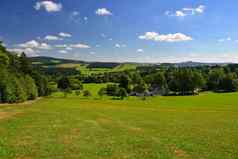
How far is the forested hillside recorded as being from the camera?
6812cm

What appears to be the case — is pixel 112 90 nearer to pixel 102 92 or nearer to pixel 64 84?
pixel 102 92

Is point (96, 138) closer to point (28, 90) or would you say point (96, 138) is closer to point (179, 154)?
point (179, 154)

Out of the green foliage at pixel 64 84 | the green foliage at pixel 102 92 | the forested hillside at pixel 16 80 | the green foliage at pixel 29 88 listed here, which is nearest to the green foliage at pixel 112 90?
the green foliage at pixel 102 92

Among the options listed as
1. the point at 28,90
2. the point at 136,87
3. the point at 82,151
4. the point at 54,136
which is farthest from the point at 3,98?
the point at 136,87

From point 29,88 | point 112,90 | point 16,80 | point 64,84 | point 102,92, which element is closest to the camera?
point 16,80

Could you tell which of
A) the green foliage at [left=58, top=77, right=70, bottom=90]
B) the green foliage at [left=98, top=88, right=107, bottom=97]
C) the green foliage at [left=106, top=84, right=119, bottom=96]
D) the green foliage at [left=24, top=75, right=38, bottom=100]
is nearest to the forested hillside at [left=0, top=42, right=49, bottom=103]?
the green foliage at [left=24, top=75, right=38, bottom=100]

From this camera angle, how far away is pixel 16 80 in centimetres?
7500

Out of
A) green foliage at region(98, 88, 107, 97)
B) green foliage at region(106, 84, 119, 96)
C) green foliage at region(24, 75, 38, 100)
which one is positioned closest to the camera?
green foliage at region(24, 75, 38, 100)

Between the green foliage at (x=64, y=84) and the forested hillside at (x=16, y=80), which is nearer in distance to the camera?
the forested hillside at (x=16, y=80)

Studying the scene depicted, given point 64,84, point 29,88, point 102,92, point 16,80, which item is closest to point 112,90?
point 102,92

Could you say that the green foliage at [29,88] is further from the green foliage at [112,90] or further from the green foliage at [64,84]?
the green foliage at [64,84]

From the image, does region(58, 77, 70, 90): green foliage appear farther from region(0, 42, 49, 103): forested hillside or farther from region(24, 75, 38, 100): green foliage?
region(24, 75, 38, 100): green foliage

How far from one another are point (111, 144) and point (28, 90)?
69607 millimetres

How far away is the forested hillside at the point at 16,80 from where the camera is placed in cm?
6812
